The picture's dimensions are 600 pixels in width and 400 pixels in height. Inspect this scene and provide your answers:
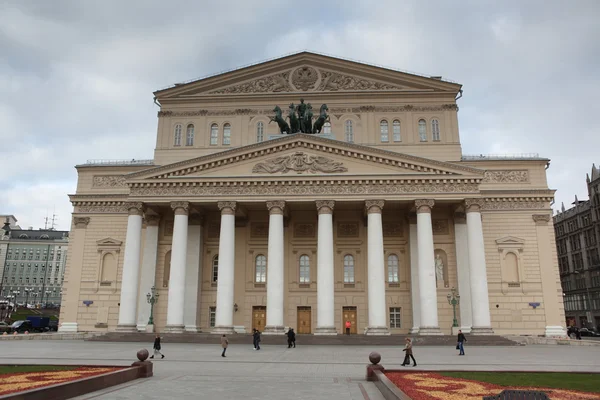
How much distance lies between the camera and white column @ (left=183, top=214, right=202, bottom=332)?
4084cm

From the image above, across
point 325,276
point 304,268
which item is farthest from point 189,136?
point 325,276

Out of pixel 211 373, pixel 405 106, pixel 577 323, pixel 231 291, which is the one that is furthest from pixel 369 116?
pixel 577 323

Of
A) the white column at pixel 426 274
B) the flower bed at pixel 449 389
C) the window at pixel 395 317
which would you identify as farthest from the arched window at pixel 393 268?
the flower bed at pixel 449 389

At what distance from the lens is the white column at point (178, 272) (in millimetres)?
36562

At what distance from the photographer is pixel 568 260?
85.4m

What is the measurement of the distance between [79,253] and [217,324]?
1525 cm

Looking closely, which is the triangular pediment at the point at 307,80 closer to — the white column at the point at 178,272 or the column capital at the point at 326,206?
the column capital at the point at 326,206

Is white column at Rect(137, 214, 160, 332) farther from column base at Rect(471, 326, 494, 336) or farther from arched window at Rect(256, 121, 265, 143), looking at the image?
column base at Rect(471, 326, 494, 336)

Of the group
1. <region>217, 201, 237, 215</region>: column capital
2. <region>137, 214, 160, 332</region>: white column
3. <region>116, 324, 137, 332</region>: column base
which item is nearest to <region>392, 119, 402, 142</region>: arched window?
<region>217, 201, 237, 215</region>: column capital

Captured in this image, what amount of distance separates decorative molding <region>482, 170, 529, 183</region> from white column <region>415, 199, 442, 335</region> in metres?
8.79

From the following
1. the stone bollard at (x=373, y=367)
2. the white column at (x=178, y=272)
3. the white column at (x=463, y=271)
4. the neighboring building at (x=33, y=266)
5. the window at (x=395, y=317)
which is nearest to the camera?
the stone bollard at (x=373, y=367)

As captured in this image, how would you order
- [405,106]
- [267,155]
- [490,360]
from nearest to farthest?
[490,360]
[267,155]
[405,106]

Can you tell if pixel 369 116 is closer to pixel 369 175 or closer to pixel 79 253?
pixel 369 175

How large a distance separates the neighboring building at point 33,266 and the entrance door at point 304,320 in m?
98.0
